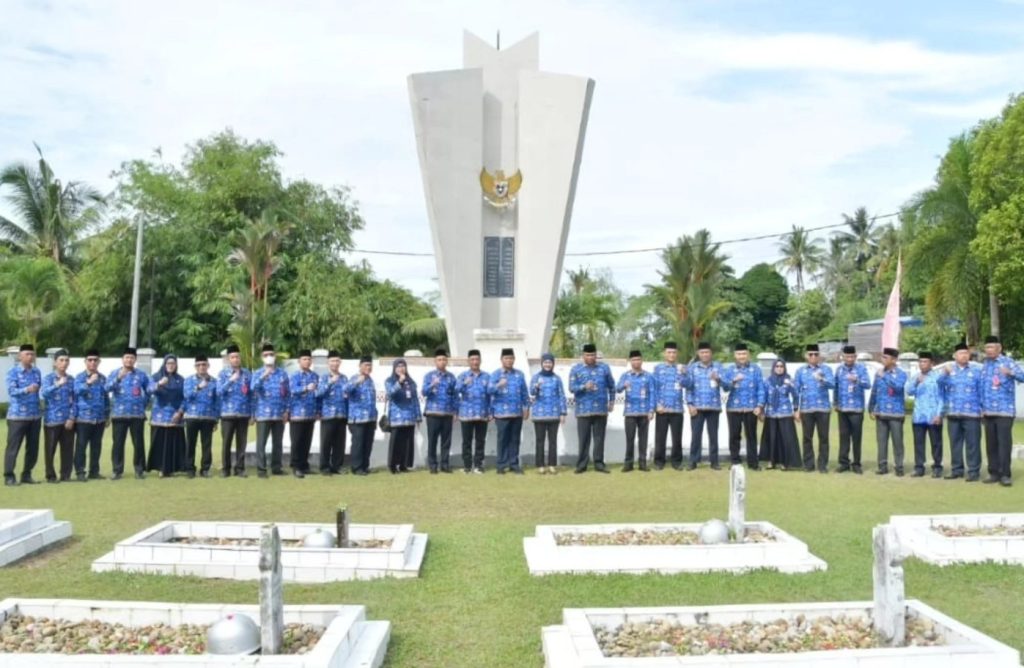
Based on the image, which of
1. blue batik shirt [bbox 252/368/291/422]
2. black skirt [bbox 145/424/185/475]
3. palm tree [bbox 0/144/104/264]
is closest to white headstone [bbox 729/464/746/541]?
blue batik shirt [bbox 252/368/291/422]

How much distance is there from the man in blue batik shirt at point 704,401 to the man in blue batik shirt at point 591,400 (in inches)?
37.8

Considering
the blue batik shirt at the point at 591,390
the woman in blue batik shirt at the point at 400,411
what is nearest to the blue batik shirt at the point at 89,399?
the woman in blue batik shirt at the point at 400,411

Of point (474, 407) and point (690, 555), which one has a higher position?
point (474, 407)

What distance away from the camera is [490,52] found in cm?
1377

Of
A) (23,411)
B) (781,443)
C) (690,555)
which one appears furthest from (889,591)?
(23,411)

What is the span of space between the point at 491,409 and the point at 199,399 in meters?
3.14

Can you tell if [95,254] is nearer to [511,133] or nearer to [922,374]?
[511,133]

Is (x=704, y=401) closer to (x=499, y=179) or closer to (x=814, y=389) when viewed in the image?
(x=814, y=389)

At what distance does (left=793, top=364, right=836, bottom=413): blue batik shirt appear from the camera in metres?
10.0

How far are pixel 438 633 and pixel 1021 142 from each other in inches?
626

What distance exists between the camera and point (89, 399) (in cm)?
933

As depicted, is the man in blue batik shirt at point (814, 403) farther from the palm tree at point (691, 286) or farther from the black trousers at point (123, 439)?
the palm tree at point (691, 286)

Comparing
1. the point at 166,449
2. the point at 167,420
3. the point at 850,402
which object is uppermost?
the point at 850,402

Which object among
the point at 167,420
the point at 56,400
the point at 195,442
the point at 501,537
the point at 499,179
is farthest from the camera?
the point at 499,179
